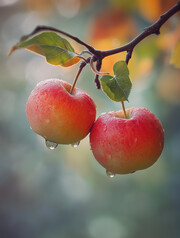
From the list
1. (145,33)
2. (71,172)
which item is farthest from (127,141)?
(71,172)

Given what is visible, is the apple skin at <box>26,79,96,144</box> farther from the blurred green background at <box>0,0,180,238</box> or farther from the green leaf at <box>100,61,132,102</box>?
the blurred green background at <box>0,0,180,238</box>

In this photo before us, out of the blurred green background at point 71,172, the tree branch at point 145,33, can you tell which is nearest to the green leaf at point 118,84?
the tree branch at point 145,33

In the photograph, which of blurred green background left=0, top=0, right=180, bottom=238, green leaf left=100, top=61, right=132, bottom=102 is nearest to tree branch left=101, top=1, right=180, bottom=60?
green leaf left=100, top=61, right=132, bottom=102

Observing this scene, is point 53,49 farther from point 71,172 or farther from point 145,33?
point 71,172

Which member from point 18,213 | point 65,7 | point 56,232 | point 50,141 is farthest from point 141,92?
point 50,141

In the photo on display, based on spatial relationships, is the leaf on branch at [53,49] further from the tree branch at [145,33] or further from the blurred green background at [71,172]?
the blurred green background at [71,172]

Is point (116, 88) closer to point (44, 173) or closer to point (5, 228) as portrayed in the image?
point (44, 173)
